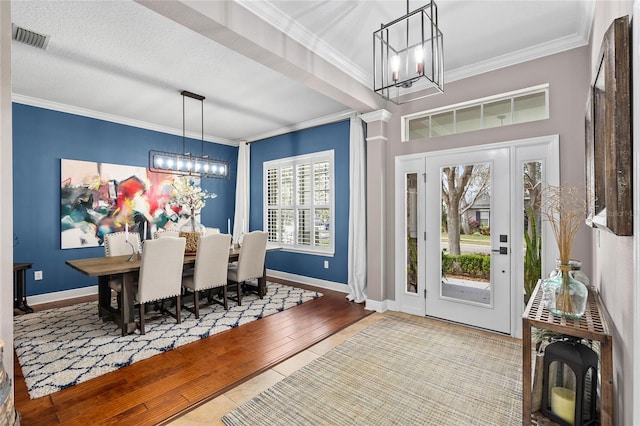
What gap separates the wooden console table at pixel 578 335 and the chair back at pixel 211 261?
127 inches

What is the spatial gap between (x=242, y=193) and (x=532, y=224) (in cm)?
515

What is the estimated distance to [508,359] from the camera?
2.73m

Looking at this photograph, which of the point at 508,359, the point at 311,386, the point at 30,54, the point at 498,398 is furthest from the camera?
the point at 30,54

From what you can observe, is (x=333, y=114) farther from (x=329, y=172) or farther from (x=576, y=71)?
(x=576, y=71)

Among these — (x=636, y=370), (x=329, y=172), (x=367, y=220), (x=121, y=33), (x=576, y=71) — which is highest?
(x=121, y=33)

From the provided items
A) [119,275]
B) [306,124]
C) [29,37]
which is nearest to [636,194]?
[119,275]

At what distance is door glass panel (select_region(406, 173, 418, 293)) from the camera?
389cm

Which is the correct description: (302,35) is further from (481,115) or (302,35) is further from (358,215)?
(358,215)

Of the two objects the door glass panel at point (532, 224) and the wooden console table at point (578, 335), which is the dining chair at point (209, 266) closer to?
the wooden console table at point (578, 335)

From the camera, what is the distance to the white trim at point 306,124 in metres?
4.92

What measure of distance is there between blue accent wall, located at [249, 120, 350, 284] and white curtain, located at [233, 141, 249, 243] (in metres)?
0.17

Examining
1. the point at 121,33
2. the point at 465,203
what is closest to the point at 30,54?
the point at 121,33

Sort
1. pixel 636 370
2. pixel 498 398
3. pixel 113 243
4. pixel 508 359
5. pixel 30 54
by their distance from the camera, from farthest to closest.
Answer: pixel 113 243 < pixel 30 54 < pixel 508 359 < pixel 498 398 < pixel 636 370

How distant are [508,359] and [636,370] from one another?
2.08 m
